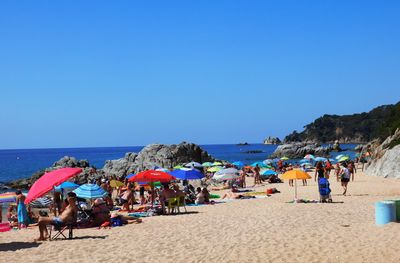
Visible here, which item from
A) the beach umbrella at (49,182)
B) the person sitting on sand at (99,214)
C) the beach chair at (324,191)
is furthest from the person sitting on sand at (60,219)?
the beach chair at (324,191)

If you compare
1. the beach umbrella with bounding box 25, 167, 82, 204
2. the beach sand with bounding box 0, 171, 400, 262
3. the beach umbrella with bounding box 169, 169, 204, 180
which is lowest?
the beach sand with bounding box 0, 171, 400, 262

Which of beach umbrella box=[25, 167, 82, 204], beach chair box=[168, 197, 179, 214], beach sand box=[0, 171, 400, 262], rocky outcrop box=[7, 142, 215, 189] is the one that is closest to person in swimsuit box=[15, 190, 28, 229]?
beach sand box=[0, 171, 400, 262]

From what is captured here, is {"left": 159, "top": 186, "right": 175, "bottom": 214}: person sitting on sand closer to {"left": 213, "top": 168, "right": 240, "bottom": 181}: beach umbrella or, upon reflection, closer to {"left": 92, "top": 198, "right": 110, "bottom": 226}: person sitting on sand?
{"left": 92, "top": 198, "right": 110, "bottom": 226}: person sitting on sand

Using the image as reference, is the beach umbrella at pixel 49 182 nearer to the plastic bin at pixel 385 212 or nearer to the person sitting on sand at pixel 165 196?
the person sitting on sand at pixel 165 196

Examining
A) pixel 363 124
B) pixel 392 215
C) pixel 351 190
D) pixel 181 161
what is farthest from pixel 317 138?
pixel 392 215

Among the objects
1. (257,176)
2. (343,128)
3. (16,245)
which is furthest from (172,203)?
(343,128)

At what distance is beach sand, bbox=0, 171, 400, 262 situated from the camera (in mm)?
9734

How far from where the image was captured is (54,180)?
12406 mm

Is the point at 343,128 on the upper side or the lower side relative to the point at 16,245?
upper

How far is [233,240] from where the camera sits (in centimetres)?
1131

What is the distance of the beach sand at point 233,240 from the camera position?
973 cm

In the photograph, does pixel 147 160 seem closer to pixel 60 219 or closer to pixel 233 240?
pixel 60 219

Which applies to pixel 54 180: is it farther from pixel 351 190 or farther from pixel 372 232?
pixel 351 190

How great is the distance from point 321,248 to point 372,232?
2.13m
